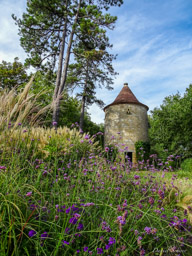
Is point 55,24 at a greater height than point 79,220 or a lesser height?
greater

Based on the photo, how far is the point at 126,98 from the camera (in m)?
19.0

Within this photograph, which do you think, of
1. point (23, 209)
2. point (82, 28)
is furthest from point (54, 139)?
point (82, 28)

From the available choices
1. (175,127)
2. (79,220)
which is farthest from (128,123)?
(79,220)

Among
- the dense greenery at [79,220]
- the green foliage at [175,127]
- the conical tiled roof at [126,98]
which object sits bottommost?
the dense greenery at [79,220]

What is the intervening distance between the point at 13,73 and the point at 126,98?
38.5 feet

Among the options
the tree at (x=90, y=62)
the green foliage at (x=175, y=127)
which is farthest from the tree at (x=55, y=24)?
the green foliage at (x=175, y=127)

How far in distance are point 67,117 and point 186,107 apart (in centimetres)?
1155

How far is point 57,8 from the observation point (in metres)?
13.0

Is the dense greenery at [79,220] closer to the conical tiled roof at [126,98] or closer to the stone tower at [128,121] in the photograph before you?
the stone tower at [128,121]

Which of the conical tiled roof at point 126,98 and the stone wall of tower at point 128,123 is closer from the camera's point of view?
the stone wall of tower at point 128,123

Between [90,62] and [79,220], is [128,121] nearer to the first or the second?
[90,62]

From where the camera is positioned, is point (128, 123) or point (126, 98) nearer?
point (128, 123)

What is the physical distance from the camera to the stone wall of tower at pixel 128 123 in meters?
17.4

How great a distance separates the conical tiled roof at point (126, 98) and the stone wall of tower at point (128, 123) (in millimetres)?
301
